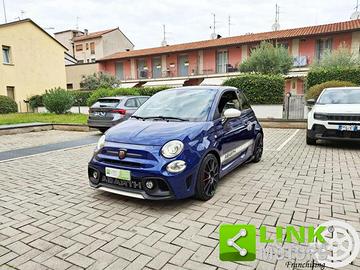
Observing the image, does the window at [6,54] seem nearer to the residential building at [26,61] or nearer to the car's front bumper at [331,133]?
the residential building at [26,61]

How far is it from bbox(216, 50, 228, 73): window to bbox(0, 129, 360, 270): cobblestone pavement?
25.8 metres

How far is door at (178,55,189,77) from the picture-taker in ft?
106

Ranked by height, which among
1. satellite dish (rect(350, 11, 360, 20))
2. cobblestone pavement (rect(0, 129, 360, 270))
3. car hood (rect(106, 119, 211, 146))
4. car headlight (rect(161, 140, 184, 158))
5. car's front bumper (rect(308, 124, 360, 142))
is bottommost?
cobblestone pavement (rect(0, 129, 360, 270))

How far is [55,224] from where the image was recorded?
10.4 feet

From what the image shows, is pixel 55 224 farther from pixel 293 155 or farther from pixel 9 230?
pixel 293 155

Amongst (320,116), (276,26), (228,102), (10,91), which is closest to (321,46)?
(276,26)

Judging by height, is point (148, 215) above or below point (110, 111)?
below

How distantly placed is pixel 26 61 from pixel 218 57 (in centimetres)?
1898

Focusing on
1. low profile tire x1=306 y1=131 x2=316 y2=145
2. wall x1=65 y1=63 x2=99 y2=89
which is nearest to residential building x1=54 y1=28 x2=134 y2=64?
wall x1=65 y1=63 x2=99 y2=89

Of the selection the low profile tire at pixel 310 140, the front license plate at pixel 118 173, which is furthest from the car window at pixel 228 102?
the low profile tire at pixel 310 140

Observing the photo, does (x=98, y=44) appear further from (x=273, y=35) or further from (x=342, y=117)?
(x=342, y=117)

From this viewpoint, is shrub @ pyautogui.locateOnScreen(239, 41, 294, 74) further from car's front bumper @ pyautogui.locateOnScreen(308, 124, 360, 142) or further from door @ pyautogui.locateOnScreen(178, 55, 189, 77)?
car's front bumper @ pyautogui.locateOnScreen(308, 124, 360, 142)

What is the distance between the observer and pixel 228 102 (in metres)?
4.76

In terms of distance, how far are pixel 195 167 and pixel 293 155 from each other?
3.92 metres
